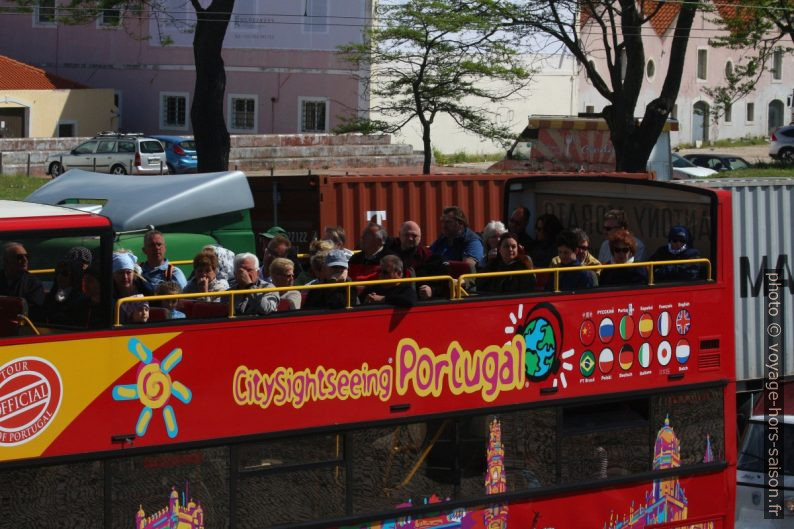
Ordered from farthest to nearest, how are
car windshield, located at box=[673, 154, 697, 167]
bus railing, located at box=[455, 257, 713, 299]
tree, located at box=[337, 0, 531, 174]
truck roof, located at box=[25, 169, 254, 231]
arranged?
1. car windshield, located at box=[673, 154, 697, 167]
2. tree, located at box=[337, 0, 531, 174]
3. truck roof, located at box=[25, 169, 254, 231]
4. bus railing, located at box=[455, 257, 713, 299]

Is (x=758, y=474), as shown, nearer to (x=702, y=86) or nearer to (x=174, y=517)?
(x=174, y=517)

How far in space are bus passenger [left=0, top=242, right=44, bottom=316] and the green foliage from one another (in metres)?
24.2

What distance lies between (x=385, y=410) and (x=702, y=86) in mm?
53238

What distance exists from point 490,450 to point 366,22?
128ft

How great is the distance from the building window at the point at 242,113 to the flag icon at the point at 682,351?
41.1 metres

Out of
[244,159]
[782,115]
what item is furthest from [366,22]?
[782,115]

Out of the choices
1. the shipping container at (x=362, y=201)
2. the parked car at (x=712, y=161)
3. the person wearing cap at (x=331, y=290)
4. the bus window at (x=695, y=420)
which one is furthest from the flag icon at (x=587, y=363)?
the parked car at (x=712, y=161)

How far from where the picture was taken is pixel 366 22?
151 feet

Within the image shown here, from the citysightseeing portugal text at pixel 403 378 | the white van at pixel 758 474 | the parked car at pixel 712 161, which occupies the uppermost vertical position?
the parked car at pixel 712 161

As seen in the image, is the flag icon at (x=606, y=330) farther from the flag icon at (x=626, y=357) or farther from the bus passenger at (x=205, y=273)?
the bus passenger at (x=205, y=273)

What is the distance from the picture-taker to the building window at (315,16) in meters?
47.7

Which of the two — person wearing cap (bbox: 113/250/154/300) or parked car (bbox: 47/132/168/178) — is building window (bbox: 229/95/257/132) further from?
person wearing cap (bbox: 113/250/154/300)

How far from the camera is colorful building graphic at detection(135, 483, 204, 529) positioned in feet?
23.4

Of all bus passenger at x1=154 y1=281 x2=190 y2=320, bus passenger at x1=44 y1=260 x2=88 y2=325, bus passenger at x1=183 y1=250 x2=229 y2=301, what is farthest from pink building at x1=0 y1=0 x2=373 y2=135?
bus passenger at x1=44 y1=260 x2=88 y2=325
